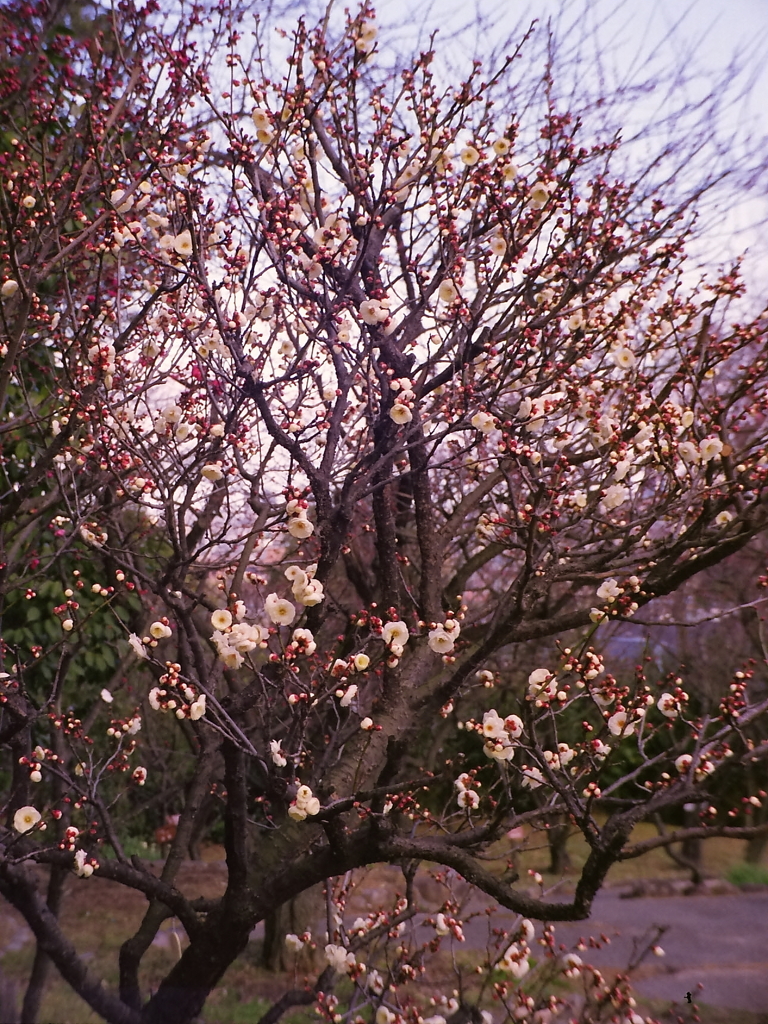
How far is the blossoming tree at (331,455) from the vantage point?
2.78 m

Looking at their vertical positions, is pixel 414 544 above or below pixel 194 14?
below

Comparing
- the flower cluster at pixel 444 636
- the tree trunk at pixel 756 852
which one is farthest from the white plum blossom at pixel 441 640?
the tree trunk at pixel 756 852

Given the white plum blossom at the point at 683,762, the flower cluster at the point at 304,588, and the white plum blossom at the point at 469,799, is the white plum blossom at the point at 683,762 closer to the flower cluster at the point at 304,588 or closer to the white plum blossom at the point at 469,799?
the white plum blossom at the point at 469,799

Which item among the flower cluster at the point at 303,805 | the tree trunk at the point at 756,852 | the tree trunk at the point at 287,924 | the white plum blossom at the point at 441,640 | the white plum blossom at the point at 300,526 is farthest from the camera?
the tree trunk at the point at 756,852

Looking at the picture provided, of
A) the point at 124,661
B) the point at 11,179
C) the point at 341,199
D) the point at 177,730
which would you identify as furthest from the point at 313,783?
the point at 177,730

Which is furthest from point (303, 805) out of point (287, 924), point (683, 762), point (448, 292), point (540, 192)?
point (287, 924)

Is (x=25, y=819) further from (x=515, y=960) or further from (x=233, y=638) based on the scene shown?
(x=515, y=960)

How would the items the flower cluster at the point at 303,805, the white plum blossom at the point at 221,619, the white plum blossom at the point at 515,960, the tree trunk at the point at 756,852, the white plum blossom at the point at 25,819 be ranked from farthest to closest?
the tree trunk at the point at 756,852 < the white plum blossom at the point at 515,960 < the white plum blossom at the point at 25,819 < the white plum blossom at the point at 221,619 < the flower cluster at the point at 303,805

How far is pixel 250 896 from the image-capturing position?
3.09m

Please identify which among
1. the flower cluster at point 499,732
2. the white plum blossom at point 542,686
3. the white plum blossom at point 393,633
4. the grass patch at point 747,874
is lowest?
the grass patch at point 747,874

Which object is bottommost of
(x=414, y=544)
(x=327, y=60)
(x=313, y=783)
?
(x=313, y=783)

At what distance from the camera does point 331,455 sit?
3146mm

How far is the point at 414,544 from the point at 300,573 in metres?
3.05

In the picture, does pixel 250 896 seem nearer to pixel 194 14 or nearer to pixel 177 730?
pixel 194 14
